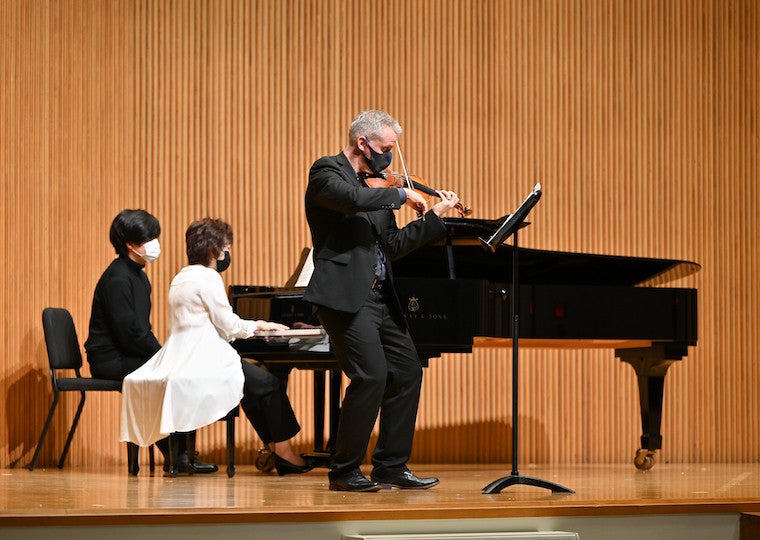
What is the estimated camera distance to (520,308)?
501 cm

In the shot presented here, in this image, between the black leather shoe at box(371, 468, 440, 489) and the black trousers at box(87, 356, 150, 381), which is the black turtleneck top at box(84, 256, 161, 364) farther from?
the black leather shoe at box(371, 468, 440, 489)

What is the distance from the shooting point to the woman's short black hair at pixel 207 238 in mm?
4848

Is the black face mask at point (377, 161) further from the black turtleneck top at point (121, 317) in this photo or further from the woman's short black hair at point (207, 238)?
the black turtleneck top at point (121, 317)

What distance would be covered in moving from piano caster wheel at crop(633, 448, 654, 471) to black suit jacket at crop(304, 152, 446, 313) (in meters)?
2.46

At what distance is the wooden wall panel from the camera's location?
587 cm

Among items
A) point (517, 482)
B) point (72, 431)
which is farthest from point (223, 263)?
point (517, 482)

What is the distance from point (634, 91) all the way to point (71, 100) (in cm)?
348

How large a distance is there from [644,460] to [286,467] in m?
2.01

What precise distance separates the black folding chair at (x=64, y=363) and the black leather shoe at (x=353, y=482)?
176 centimetres

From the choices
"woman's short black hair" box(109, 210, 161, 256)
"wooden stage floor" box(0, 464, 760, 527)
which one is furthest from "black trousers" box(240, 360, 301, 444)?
"woman's short black hair" box(109, 210, 161, 256)

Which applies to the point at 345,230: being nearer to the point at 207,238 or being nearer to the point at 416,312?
the point at 416,312

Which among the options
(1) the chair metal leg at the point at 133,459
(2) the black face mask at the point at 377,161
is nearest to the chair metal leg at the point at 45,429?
(1) the chair metal leg at the point at 133,459

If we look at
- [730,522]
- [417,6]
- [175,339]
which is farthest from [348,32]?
[730,522]

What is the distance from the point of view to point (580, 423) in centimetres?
659
